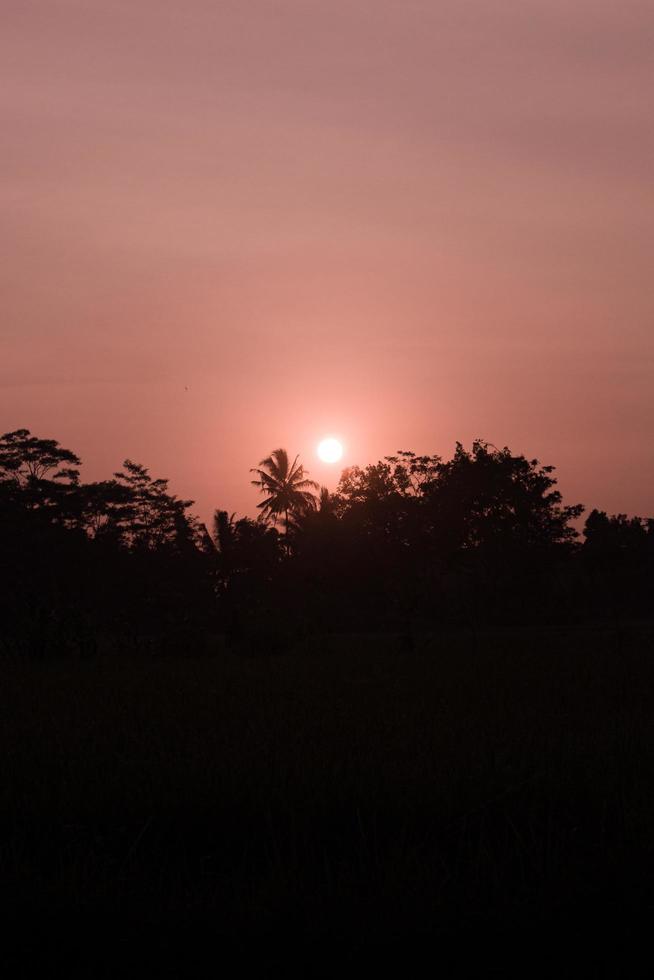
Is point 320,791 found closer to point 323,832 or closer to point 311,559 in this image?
point 323,832

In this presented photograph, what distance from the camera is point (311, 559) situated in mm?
51125

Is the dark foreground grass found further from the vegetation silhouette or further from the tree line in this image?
the tree line

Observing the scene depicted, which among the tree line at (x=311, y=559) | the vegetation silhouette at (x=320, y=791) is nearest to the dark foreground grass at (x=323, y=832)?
the vegetation silhouette at (x=320, y=791)

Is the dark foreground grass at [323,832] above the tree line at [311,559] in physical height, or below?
below

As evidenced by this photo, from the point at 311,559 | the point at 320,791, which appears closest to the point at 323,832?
the point at 320,791

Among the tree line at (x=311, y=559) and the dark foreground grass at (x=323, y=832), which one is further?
the tree line at (x=311, y=559)

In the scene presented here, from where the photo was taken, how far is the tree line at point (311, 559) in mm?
37969

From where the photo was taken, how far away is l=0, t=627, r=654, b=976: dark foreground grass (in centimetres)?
476

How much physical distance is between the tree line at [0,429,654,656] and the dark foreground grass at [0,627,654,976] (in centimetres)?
1331

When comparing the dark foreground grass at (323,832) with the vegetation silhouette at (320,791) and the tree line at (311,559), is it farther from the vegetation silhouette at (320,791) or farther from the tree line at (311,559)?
the tree line at (311,559)

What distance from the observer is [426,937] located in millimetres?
4660

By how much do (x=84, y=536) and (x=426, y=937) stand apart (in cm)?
4803

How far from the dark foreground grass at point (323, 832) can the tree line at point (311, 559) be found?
13310 millimetres

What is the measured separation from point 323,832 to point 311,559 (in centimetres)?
4484
